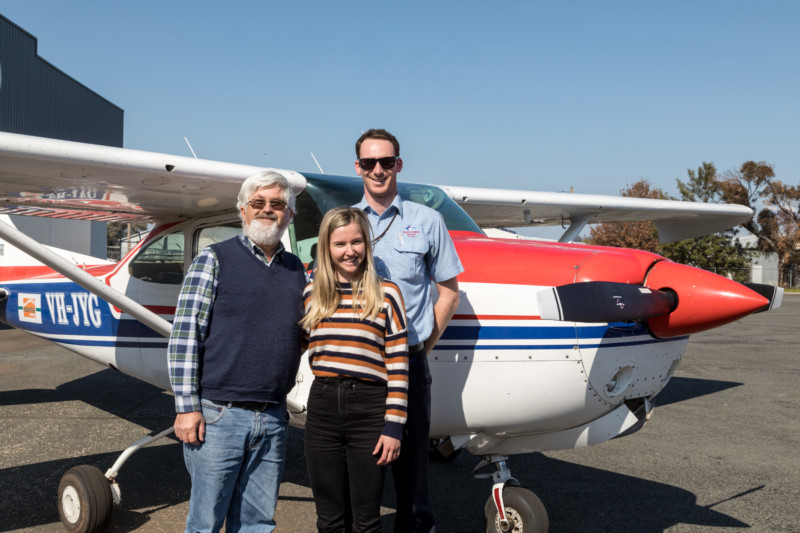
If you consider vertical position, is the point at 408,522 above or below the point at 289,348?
below

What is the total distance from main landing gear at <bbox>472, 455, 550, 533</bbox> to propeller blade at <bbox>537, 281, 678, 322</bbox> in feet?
3.17

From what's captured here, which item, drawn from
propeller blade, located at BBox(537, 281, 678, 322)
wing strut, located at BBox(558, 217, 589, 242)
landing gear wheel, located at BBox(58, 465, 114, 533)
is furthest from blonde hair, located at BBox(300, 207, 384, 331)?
wing strut, located at BBox(558, 217, 589, 242)

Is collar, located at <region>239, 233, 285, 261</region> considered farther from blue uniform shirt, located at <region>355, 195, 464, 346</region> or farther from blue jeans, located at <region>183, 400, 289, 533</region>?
blue jeans, located at <region>183, 400, 289, 533</region>

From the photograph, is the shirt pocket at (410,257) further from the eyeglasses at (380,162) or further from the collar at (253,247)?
the collar at (253,247)

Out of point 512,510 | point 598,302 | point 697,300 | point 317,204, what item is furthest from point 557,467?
point 317,204

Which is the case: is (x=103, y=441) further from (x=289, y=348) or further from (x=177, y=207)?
(x=289, y=348)

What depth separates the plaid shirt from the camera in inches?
78.2

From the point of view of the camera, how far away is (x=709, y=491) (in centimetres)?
410

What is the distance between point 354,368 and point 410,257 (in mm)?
494

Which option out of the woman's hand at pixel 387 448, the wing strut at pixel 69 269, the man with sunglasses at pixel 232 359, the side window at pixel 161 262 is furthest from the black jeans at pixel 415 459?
the side window at pixel 161 262

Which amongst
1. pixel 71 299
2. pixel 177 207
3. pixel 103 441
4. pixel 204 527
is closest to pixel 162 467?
pixel 103 441

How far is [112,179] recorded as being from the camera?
3.37m

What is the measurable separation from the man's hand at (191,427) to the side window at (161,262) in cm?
→ 217

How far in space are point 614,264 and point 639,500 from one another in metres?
2.02
